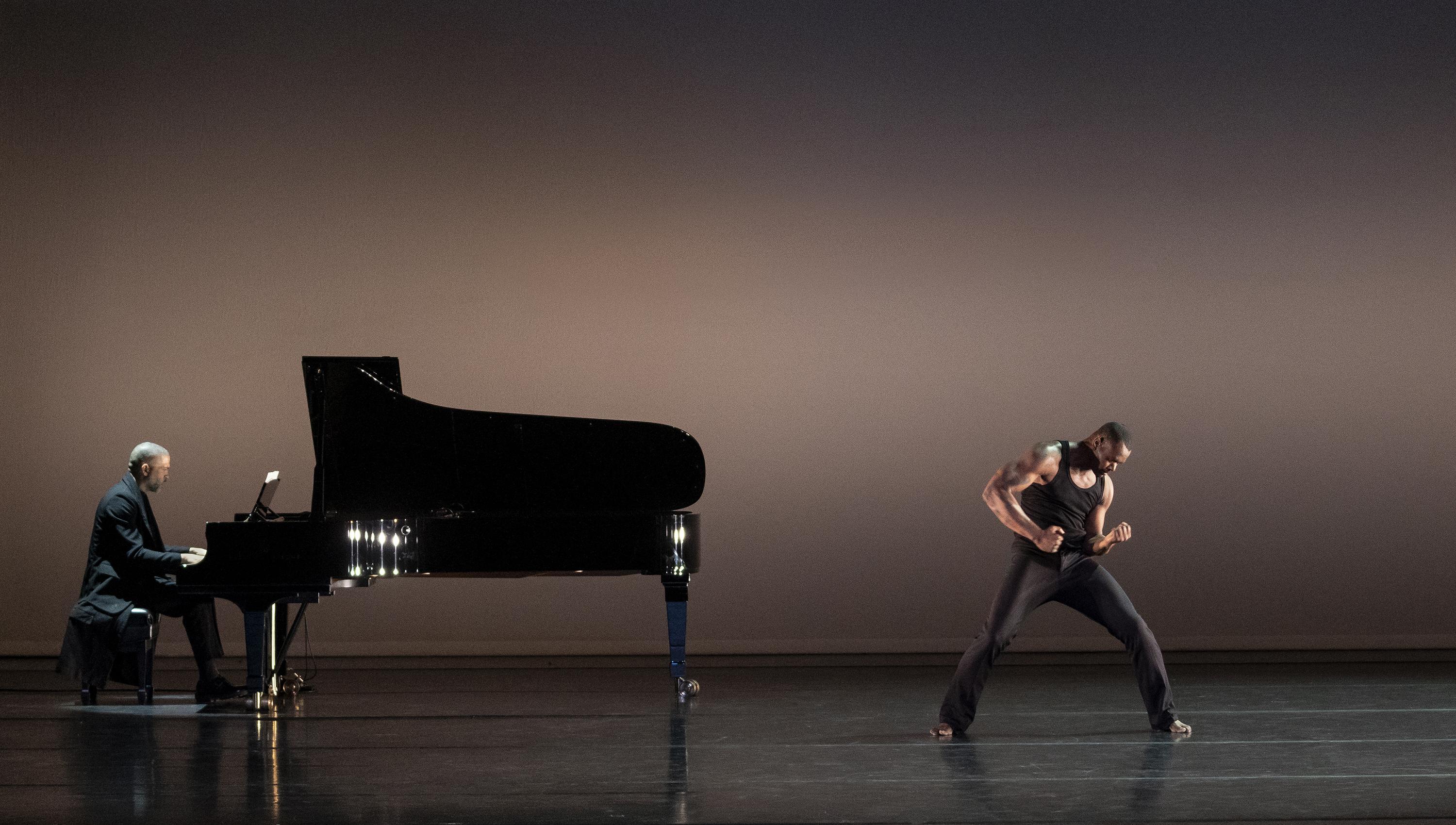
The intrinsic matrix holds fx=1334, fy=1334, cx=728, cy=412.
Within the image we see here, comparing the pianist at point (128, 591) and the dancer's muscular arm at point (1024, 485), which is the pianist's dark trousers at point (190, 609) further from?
the dancer's muscular arm at point (1024, 485)

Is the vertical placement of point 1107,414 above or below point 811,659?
above

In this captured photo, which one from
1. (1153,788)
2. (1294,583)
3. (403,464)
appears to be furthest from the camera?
(1294,583)

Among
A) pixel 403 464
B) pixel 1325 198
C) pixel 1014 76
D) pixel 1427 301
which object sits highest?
pixel 1014 76

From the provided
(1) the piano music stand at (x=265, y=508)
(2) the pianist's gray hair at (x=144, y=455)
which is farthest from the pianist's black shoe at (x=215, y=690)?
(2) the pianist's gray hair at (x=144, y=455)

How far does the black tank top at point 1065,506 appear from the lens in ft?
13.8

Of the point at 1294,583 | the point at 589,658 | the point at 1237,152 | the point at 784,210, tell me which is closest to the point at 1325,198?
the point at 1237,152

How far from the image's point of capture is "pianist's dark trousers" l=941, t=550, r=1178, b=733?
164 inches

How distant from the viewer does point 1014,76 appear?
6.99 metres

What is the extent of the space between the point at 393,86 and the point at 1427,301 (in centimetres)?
552

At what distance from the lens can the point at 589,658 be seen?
694 cm

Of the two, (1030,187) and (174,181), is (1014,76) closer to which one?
(1030,187)

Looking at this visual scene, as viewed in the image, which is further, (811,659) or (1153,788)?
(811,659)

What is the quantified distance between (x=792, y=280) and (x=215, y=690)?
341 centimetres

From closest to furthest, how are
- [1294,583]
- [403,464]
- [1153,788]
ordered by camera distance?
[1153,788], [403,464], [1294,583]
